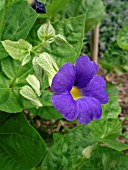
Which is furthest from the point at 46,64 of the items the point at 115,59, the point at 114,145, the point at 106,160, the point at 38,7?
the point at 115,59

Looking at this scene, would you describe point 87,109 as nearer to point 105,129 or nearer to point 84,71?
point 84,71

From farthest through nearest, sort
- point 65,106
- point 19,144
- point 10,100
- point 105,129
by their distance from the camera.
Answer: point 105,129
point 19,144
point 10,100
point 65,106

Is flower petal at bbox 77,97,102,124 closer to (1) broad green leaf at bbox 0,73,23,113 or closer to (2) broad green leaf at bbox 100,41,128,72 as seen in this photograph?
(1) broad green leaf at bbox 0,73,23,113

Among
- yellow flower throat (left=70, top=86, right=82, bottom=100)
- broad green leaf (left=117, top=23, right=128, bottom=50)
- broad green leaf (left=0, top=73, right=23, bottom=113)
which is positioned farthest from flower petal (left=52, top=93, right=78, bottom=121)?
broad green leaf (left=117, top=23, right=128, bottom=50)

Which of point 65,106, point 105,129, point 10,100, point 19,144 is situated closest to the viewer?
point 65,106

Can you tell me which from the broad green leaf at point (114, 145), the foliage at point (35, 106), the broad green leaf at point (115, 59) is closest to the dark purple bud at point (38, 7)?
the foliage at point (35, 106)

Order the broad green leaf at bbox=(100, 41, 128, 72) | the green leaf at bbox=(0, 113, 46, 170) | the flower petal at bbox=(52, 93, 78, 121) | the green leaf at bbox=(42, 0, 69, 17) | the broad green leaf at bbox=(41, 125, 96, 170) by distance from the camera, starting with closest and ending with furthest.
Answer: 1. the flower petal at bbox=(52, 93, 78, 121)
2. the green leaf at bbox=(0, 113, 46, 170)
3. the broad green leaf at bbox=(41, 125, 96, 170)
4. the green leaf at bbox=(42, 0, 69, 17)
5. the broad green leaf at bbox=(100, 41, 128, 72)
